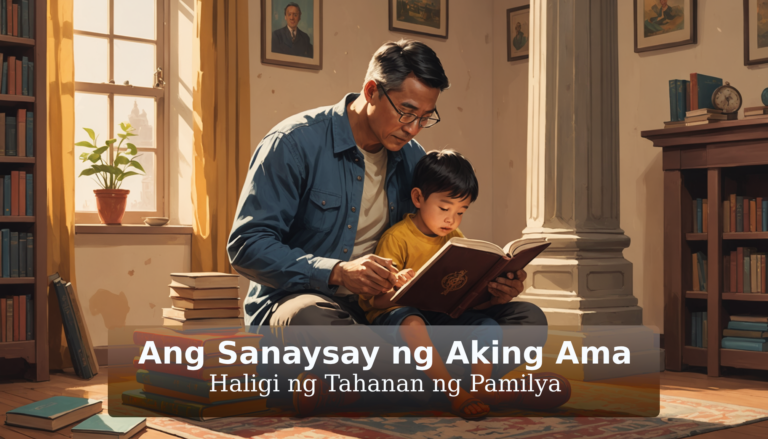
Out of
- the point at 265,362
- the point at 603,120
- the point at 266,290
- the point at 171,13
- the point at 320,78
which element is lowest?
the point at 265,362

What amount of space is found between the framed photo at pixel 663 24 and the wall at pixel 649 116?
0.13 feet

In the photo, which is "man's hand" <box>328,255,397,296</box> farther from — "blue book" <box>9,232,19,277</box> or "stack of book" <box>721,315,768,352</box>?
"stack of book" <box>721,315,768,352</box>

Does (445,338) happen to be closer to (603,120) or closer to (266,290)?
(266,290)

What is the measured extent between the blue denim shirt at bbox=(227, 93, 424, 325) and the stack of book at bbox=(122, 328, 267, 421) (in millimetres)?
136

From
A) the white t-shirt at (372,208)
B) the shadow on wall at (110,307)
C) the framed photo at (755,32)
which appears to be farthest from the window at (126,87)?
the framed photo at (755,32)

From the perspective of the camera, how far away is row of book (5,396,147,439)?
1951mm

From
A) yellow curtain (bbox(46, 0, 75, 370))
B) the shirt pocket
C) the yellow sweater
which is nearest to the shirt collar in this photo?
the shirt pocket

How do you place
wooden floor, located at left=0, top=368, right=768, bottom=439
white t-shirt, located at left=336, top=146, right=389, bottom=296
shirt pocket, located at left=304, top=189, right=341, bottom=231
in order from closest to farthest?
shirt pocket, located at left=304, top=189, right=341, bottom=231 < white t-shirt, located at left=336, top=146, right=389, bottom=296 < wooden floor, located at left=0, top=368, right=768, bottom=439

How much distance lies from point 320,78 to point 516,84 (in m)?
1.47

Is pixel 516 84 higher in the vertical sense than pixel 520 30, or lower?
lower

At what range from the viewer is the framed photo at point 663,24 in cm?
414

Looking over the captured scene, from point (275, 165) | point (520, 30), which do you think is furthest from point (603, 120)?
point (520, 30)

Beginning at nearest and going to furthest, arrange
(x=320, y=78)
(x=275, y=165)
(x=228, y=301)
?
(x=275, y=165)
(x=228, y=301)
(x=320, y=78)

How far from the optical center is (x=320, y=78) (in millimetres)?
4598
